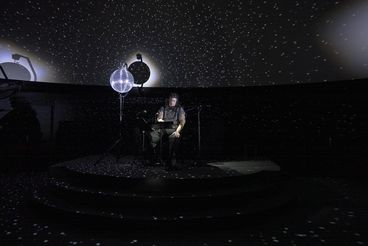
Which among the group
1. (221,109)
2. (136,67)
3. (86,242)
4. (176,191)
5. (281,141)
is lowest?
(86,242)

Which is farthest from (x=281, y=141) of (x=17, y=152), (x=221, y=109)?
(x=17, y=152)

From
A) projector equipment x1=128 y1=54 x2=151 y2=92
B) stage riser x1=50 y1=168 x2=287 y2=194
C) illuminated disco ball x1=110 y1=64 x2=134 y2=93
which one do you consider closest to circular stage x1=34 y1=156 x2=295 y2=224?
stage riser x1=50 y1=168 x2=287 y2=194

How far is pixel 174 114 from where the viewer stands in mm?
5398

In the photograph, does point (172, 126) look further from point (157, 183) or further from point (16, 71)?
point (16, 71)

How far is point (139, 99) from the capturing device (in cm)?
780

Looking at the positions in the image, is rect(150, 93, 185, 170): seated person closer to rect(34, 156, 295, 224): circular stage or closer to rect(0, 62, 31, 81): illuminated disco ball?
rect(34, 156, 295, 224): circular stage

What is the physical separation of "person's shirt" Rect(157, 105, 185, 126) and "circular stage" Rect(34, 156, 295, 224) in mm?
1676

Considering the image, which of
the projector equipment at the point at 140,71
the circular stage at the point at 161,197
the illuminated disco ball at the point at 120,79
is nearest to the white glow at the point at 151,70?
the projector equipment at the point at 140,71

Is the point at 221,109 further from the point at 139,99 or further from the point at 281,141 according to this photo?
the point at 139,99

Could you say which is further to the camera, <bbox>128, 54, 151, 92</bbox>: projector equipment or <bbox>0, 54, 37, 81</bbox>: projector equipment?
<bbox>128, 54, 151, 92</bbox>: projector equipment

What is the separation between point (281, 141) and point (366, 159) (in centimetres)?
204

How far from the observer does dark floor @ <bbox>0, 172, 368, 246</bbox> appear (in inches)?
114

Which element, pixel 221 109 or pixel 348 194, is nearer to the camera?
pixel 348 194

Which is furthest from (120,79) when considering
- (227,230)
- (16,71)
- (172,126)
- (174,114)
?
(227,230)
